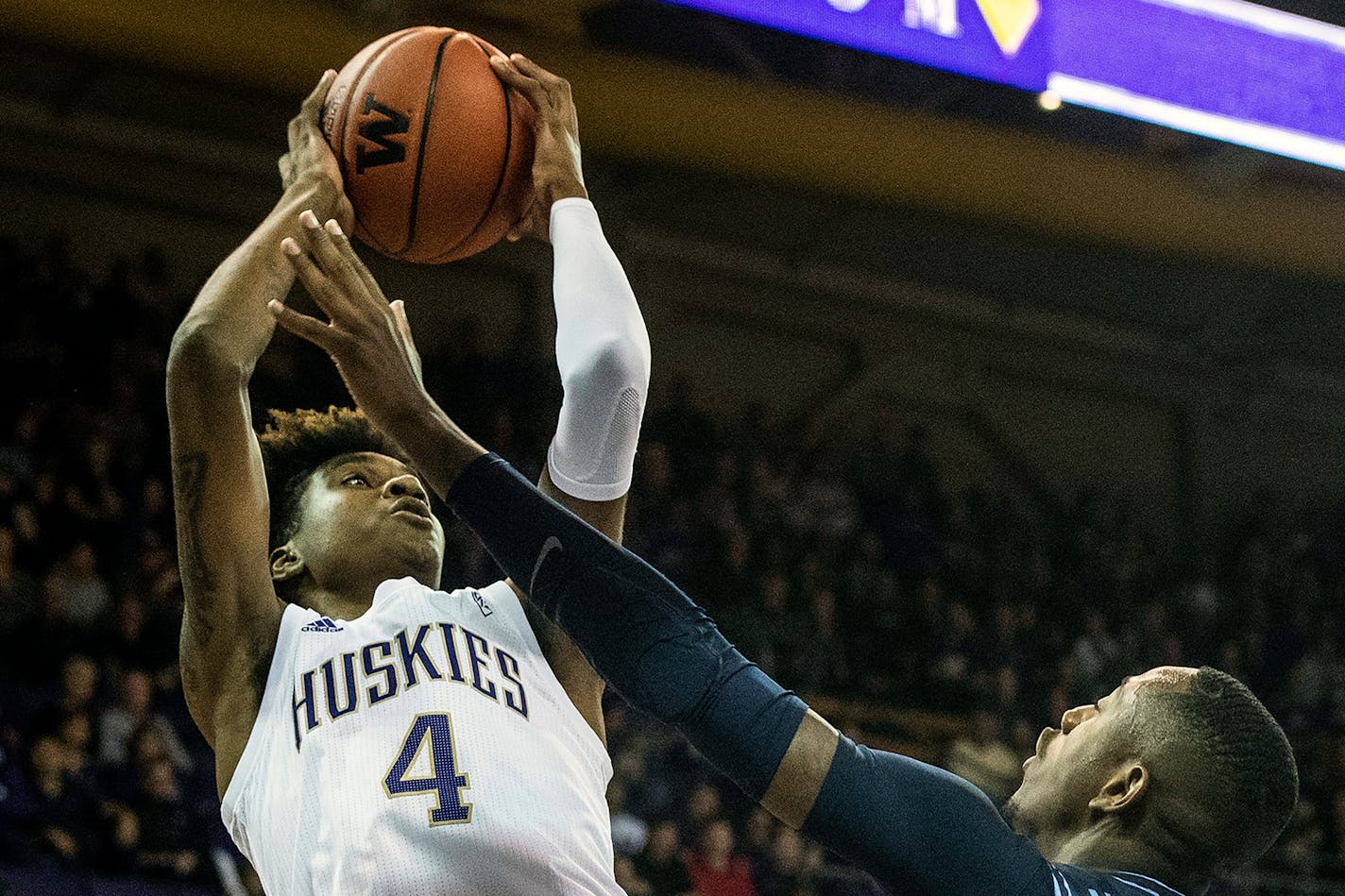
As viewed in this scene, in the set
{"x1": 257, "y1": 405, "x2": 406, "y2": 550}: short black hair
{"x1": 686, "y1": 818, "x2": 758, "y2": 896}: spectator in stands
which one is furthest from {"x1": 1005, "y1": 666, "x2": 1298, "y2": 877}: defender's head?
{"x1": 686, "y1": 818, "x2": 758, "y2": 896}: spectator in stands

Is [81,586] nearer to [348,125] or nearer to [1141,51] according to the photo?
[348,125]

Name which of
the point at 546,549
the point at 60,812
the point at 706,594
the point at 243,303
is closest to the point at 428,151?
the point at 243,303

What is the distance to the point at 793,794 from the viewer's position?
1.58m

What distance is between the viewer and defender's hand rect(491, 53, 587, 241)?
8.43 ft

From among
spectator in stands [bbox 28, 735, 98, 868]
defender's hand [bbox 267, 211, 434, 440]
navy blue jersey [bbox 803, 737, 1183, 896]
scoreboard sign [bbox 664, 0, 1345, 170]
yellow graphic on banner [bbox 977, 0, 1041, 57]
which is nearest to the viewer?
Answer: navy blue jersey [bbox 803, 737, 1183, 896]

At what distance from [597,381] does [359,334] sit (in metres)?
0.34

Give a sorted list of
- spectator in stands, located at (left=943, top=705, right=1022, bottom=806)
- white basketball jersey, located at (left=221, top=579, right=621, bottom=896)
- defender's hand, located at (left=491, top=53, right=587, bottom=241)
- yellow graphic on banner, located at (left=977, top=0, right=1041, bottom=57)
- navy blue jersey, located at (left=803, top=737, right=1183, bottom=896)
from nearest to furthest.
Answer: navy blue jersey, located at (left=803, top=737, right=1183, bottom=896), white basketball jersey, located at (left=221, top=579, right=621, bottom=896), defender's hand, located at (left=491, top=53, right=587, bottom=241), yellow graphic on banner, located at (left=977, top=0, right=1041, bottom=57), spectator in stands, located at (left=943, top=705, right=1022, bottom=806)

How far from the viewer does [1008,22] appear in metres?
7.71

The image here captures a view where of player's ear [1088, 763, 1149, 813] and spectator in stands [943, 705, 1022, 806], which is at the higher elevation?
player's ear [1088, 763, 1149, 813]

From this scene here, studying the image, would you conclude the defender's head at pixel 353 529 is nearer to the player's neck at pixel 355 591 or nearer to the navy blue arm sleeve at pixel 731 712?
the player's neck at pixel 355 591

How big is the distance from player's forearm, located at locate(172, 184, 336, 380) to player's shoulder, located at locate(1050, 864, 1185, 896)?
4.67 ft

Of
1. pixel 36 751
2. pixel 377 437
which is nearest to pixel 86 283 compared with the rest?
pixel 36 751

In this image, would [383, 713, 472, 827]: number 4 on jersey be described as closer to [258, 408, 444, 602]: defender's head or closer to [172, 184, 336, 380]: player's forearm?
[258, 408, 444, 602]: defender's head

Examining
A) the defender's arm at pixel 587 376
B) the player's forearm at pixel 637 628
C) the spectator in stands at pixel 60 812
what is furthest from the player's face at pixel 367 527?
the spectator in stands at pixel 60 812
